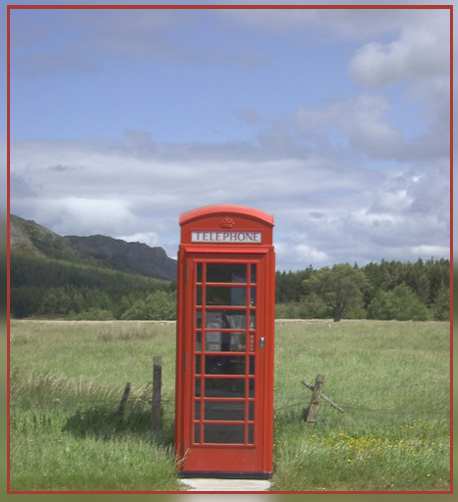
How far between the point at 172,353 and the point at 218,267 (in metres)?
13.5

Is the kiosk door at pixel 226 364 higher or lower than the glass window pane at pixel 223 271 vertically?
lower

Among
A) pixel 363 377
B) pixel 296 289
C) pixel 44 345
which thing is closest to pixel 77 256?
pixel 296 289

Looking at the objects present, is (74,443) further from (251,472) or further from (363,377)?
(363,377)

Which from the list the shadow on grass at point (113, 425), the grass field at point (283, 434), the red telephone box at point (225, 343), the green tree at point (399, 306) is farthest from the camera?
the green tree at point (399, 306)

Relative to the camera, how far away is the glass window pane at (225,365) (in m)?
8.49

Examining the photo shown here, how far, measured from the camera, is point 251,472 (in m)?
8.50

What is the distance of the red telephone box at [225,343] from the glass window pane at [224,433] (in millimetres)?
11

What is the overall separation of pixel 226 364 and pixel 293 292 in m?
63.5

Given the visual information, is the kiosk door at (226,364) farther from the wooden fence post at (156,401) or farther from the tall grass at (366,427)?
the wooden fence post at (156,401)

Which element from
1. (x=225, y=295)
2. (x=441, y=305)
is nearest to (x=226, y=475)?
(x=225, y=295)

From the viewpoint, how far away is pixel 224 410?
336 inches

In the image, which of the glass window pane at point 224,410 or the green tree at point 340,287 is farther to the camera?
the green tree at point 340,287

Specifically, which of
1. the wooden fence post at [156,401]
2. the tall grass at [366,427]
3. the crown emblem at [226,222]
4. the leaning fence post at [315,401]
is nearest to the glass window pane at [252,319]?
the crown emblem at [226,222]

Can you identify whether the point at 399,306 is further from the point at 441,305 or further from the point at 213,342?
the point at 213,342
